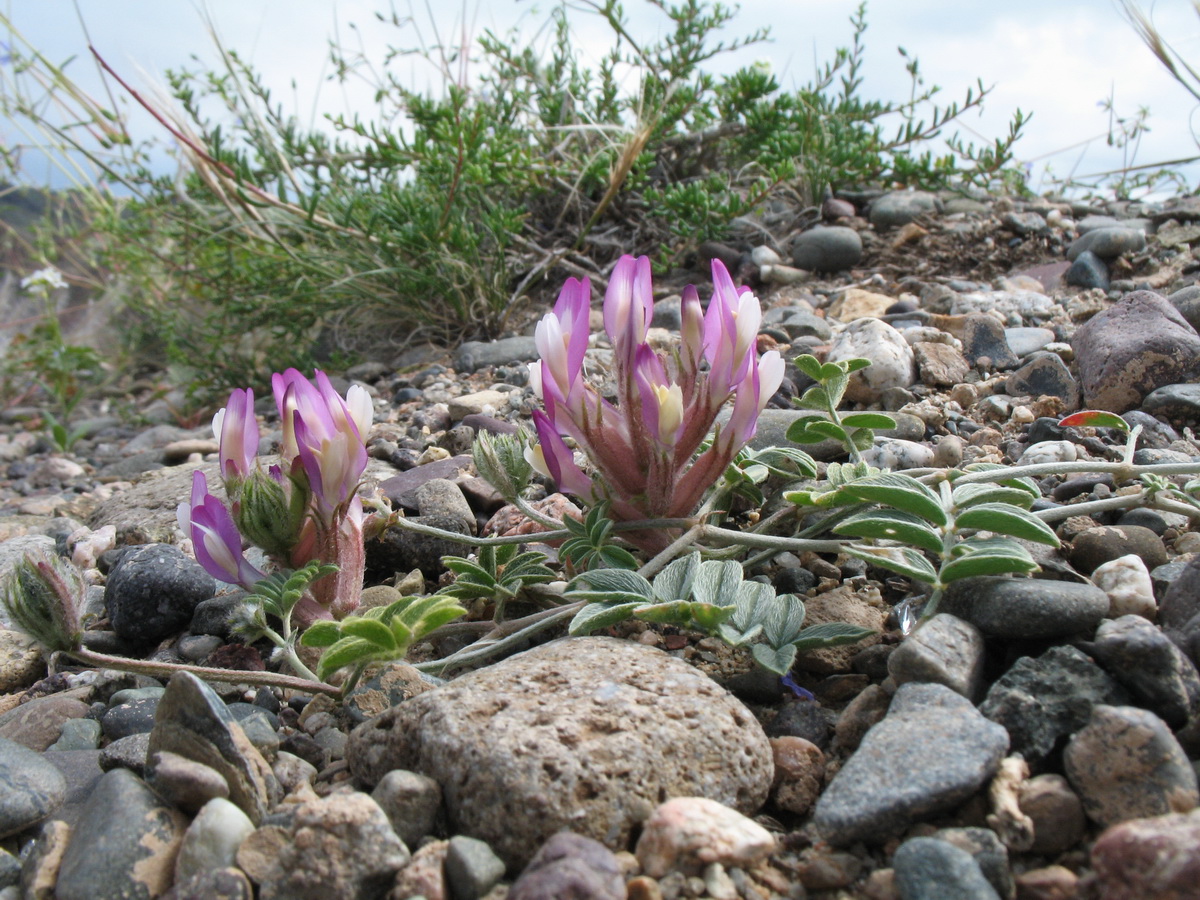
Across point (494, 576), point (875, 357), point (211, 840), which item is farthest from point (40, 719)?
point (875, 357)

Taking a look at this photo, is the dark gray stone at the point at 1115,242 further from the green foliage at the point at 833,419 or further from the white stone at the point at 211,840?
the white stone at the point at 211,840

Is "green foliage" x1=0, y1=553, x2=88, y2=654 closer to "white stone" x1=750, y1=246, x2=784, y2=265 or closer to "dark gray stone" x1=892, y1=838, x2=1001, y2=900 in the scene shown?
"dark gray stone" x1=892, y1=838, x2=1001, y2=900

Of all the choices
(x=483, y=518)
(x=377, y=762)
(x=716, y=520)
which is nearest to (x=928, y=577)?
(x=716, y=520)

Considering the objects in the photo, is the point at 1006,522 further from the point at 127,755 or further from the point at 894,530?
the point at 127,755

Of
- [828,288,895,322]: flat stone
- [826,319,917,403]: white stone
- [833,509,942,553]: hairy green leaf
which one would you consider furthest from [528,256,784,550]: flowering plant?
[828,288,895,322]: flat stone

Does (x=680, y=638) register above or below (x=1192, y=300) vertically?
below

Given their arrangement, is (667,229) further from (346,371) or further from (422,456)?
(422,456)
